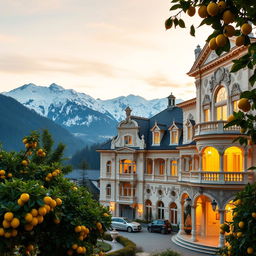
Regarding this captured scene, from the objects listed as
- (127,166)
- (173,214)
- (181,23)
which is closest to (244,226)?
(181,23)

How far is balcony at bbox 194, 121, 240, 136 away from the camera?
2792 centimetres

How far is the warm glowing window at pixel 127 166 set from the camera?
4533 cm

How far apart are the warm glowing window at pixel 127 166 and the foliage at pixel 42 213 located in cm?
3289

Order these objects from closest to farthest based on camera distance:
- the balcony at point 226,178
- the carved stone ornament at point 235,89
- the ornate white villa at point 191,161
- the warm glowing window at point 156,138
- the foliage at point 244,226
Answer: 1. the foliage at point 244,226
2. the balcony at point 226,178
3. the ornate white villa at point 191,161
4. the carved stone ornament at point 235,89
5. the warm glowing window at point 156,138

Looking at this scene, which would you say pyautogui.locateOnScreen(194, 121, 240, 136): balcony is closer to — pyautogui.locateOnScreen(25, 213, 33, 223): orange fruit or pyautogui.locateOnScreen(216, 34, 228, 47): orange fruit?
pyautogui.locateOnScreen(25, 213, 33, 223): orange fruit

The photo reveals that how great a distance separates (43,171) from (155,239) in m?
24.5

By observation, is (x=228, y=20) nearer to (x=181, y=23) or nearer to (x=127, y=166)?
(x=181, y=23)

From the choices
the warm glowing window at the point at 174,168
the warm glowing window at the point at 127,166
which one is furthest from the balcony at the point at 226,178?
the warm glowing window at the point at 127,166

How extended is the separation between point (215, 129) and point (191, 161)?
30.9 ft

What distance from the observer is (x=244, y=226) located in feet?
31.0

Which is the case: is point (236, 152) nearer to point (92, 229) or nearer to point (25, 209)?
point (92, 229)

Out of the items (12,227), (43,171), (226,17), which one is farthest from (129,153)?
(226,17)

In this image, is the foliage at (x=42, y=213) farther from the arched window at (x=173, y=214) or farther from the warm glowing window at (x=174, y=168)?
the arched window at (x=173, y=214)

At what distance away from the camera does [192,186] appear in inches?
1195
